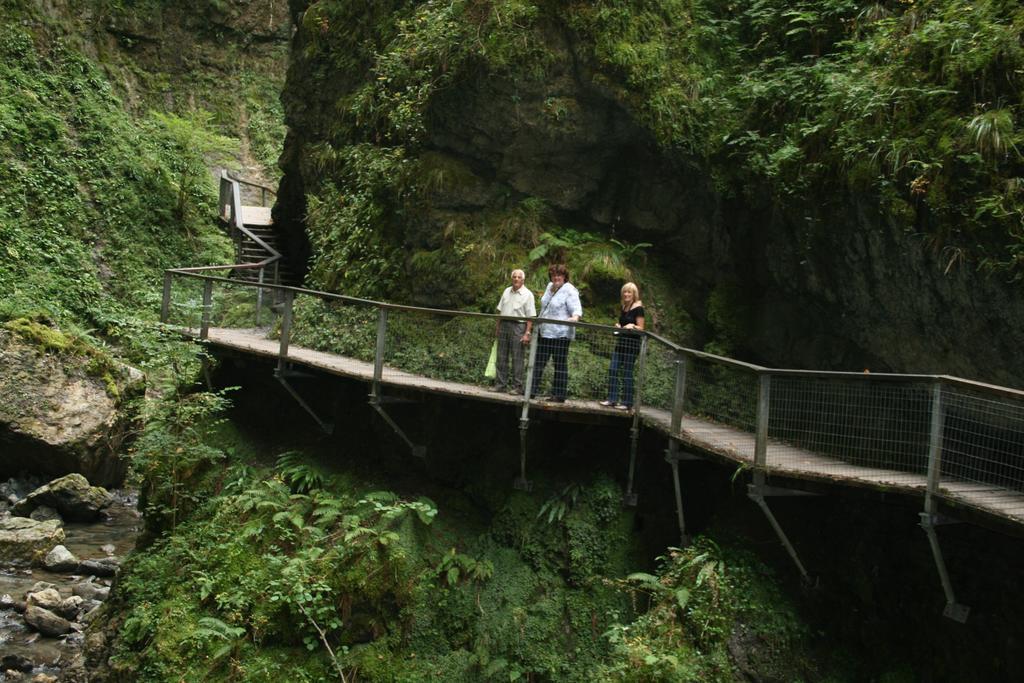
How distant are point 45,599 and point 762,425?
38.8 ft

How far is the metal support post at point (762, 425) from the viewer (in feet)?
28.0

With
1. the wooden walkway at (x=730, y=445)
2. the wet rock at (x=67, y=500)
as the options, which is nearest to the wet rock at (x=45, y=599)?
the wet rock at (x=67, y=500)

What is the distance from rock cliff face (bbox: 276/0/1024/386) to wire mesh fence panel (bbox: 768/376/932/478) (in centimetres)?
161

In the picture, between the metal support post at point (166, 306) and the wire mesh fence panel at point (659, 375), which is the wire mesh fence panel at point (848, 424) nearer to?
the wire mesh fence panel at point (659, 375)

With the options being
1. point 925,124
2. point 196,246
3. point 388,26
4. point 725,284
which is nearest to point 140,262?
point 196,246

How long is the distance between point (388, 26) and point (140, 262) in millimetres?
12792

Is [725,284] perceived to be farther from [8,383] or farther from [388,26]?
[8,383]

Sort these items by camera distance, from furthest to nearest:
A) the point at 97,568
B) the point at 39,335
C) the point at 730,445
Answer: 1. the point at 39,335
2. the point at 97,568
3. the point at 730,445

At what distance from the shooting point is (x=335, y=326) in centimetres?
1364

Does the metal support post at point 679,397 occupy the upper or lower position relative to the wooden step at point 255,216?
lower

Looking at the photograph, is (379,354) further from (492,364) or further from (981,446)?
(981,446)

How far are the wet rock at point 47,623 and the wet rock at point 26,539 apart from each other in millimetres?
2467

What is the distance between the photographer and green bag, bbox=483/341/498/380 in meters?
11.4

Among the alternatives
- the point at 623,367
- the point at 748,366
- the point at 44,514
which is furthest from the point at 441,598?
the point at 44,514
